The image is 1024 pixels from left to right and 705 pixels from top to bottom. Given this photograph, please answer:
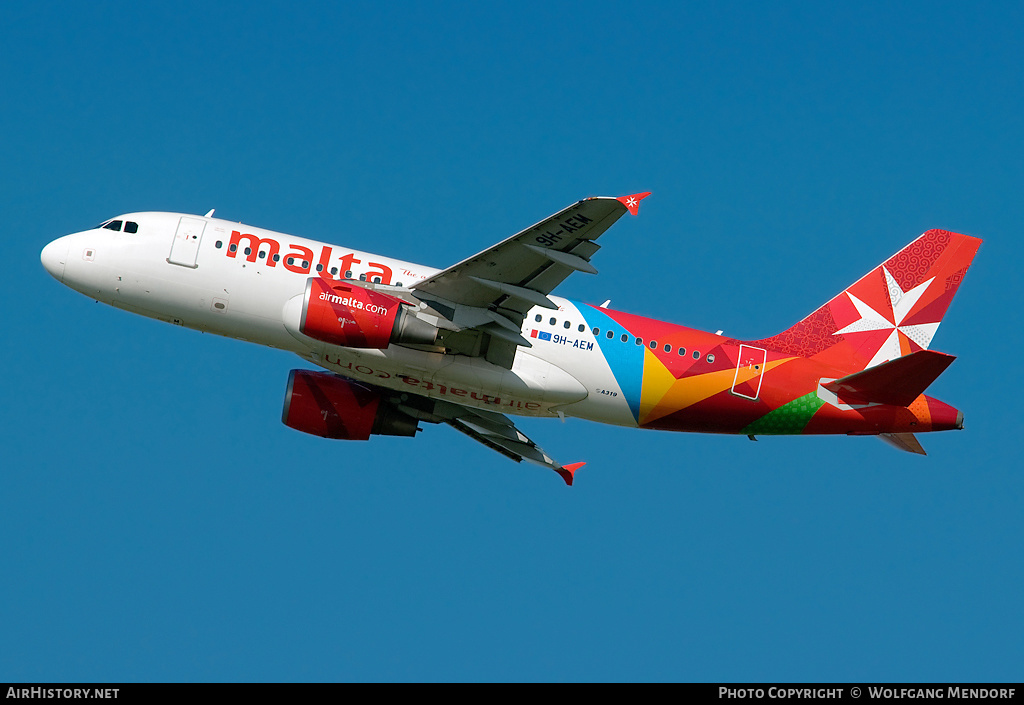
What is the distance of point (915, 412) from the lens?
116 ft

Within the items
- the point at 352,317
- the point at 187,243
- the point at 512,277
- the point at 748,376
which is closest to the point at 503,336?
the point at 512,277

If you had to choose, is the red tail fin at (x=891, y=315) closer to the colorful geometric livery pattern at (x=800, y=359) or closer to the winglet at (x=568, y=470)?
the colorful geometric livery pattern at (x=800, y=359)

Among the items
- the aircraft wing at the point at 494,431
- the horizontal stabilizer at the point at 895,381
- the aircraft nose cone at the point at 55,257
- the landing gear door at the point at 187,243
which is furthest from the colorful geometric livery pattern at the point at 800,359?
the aircraft nose cone at the point at 55,257

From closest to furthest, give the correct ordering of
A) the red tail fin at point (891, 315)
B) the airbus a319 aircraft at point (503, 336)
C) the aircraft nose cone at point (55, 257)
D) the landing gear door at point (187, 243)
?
the airbus a319 aircraft at point (503, 336) < the landing gear door at point (187, 243) < the aircraft nose cone at point (55, 257) < the red tail fin at point (891, 315)

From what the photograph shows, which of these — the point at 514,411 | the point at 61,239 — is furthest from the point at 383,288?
the point at 61,239

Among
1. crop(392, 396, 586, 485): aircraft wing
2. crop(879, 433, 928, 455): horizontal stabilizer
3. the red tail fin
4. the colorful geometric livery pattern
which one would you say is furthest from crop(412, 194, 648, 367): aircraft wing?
crop(879, 433, 928, 455): horizontal stabilizer

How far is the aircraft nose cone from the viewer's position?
3506 centimetres

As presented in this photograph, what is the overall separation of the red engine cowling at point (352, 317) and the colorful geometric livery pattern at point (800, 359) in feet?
22.0

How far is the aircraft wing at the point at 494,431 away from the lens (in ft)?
128

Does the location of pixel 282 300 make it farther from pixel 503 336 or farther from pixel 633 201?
pixel 633 201

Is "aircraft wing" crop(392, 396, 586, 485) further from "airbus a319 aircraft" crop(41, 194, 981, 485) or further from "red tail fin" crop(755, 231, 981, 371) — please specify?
"red tail fin" crop(755, 231, 981, 371)

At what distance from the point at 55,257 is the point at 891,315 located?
28.3 m

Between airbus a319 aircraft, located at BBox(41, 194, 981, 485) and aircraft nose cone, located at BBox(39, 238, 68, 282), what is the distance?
55 mm
